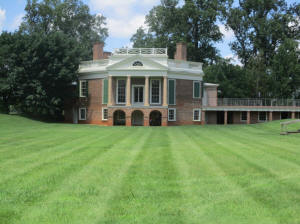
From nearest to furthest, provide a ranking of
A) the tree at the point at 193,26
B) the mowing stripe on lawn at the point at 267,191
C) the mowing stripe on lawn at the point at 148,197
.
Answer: the mowing stripe on lawn at the point at 148,197 < the mowing stripe on lawn at the point at 267,191 < the tree at the point at 193,26

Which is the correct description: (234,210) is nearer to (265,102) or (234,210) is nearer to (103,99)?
(103,99)

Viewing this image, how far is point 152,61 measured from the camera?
3325 centimetres

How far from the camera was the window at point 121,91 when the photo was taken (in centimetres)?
3541

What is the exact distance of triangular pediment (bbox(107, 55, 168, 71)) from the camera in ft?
109

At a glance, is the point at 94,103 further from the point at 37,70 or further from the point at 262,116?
the point at 262,116

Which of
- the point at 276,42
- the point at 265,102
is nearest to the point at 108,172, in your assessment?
the point at 265,102

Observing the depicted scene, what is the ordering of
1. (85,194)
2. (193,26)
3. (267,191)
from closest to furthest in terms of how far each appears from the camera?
(85,194)
(267,191)
(193,26)

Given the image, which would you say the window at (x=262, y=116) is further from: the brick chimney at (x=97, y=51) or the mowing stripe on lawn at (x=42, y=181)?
the mowing stripe on lawn at (x=42, y=181)

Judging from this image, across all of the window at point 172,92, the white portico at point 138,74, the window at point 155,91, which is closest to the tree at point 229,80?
the white portico at point 138,74

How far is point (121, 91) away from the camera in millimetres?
35469

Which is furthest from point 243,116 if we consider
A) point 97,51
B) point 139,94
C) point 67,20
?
point 67,20

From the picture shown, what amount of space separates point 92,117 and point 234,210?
31895 millimetres

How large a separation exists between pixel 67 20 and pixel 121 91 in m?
26.9

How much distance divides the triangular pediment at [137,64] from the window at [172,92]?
220cm
